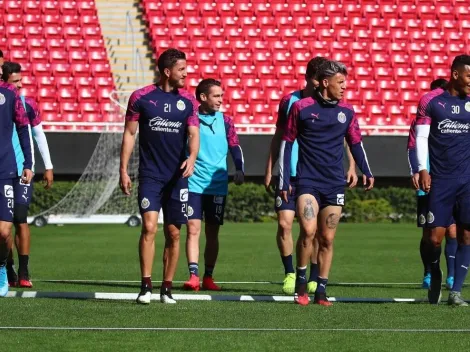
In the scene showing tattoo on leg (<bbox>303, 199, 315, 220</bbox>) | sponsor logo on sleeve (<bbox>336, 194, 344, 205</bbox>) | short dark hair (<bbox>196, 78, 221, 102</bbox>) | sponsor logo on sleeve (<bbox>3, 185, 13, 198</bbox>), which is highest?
short dark hair (<bbox>196, 78, 221, 102</bbox>)

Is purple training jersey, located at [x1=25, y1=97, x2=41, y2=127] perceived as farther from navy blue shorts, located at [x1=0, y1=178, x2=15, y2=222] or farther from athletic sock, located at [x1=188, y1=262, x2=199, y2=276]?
athletic sock, located at [x1=188, y1=262, x2=199, y2=276]

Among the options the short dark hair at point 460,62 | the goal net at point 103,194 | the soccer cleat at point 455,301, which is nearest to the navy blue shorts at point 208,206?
the soccer cleat at point 455,301

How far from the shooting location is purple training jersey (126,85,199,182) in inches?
382

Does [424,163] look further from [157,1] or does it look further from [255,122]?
[157,1]

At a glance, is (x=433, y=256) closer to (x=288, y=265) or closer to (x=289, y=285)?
(x=289, y=285)

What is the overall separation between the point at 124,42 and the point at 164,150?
77.5 feet

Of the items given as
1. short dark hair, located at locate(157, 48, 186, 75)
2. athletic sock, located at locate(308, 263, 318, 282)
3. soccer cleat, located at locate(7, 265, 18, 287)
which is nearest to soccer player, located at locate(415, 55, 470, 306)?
athletic sock, located at locate(308, 263, 318, 282)

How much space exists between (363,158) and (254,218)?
63.8 ft

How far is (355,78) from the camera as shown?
104ft

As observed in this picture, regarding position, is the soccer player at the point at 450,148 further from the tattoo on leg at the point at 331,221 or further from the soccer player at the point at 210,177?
the soccer player at the point at 210,177

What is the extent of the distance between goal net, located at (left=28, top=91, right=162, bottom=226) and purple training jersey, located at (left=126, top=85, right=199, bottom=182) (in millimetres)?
15032

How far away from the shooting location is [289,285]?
1145 cm

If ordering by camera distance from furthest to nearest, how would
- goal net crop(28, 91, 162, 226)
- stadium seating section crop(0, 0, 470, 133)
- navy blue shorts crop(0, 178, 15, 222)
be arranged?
stadium seating section crop(0, 0, 470, 133) → goal net crop(28, 91, 162, 226) → navy blue shorts crop(0, 178, 15, 222)

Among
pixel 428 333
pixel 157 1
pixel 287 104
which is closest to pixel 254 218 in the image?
pixel 157 1
